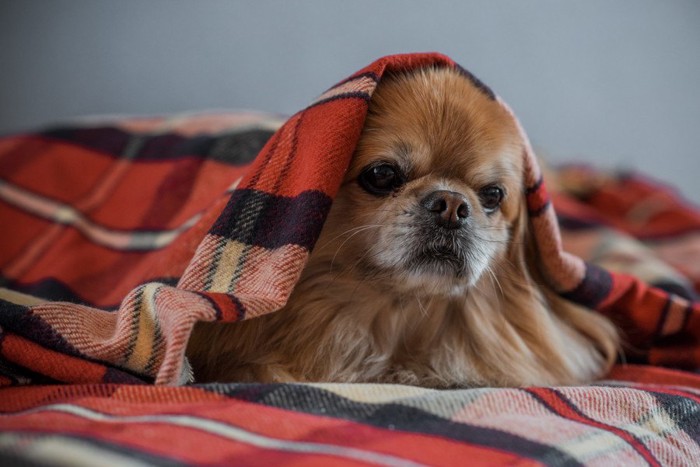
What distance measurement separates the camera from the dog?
1.26 metres

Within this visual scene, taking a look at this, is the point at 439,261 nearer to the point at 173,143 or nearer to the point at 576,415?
the point at 576,415

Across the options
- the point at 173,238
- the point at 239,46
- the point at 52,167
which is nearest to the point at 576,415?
the point at 173,238

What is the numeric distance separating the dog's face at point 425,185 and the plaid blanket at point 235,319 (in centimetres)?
6

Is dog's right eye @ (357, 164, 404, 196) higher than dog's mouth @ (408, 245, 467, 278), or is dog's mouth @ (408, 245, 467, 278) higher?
dog's right eye @ (357, 164, 404, 196)

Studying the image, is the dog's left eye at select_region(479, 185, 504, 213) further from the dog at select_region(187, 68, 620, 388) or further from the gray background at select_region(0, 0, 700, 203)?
the gray background at select_region(0, 0, 700, 203)

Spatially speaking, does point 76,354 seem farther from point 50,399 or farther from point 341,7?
point 341,7

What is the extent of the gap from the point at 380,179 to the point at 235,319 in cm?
41

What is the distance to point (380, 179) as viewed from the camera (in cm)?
131

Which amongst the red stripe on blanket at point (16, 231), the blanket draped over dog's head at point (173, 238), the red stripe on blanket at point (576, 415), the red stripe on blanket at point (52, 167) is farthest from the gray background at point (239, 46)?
the red stripe on blanket at point (576, 415)

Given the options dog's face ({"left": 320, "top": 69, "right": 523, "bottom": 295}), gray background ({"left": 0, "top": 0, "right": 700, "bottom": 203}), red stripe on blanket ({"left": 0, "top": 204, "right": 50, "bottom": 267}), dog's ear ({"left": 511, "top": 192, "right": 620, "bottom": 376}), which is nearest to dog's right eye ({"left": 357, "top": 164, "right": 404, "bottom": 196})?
dog's face ({"left": 320, "top": 69, "right": 523, "bottom": 295})

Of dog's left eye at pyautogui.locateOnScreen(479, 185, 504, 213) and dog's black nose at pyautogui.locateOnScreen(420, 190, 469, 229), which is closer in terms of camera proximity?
dog's black nose at pyautogui.locateOnScreen(420, 190, 469, 229)

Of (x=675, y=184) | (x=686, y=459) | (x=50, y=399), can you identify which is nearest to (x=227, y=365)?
(x=50, y=399)

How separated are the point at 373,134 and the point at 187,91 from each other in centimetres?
160

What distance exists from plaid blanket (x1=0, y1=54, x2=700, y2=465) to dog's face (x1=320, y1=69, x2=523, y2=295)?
63 mm
